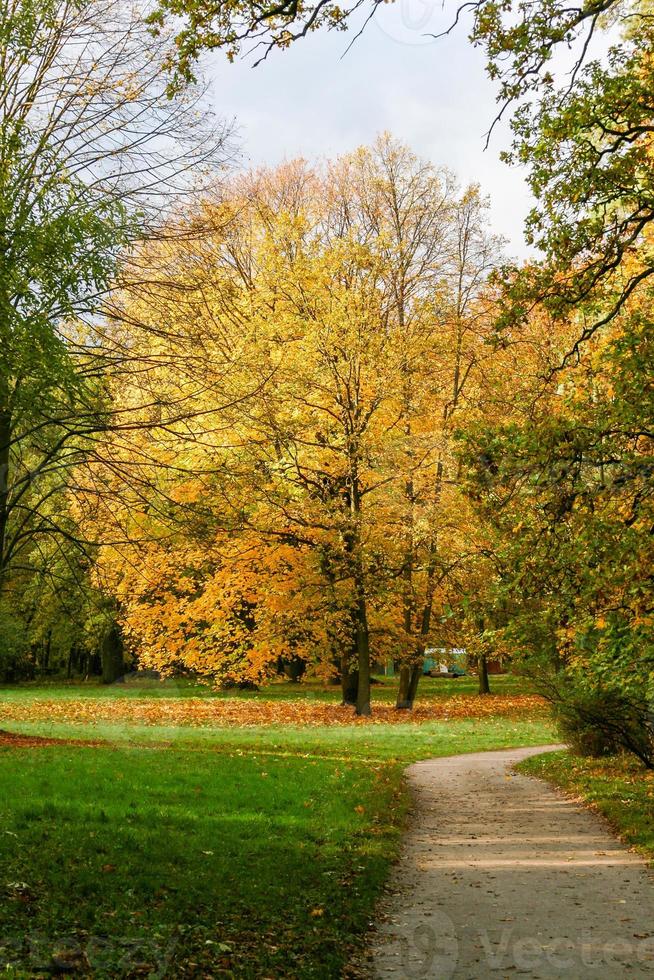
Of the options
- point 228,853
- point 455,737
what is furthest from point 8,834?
point 455,737

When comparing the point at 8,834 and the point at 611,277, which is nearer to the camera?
the point at 8,834

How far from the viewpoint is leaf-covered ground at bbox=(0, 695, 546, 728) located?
24.0 metres

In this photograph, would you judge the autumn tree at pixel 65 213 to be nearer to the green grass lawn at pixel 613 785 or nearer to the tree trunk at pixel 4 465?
the tree trunk at pixel 4 465

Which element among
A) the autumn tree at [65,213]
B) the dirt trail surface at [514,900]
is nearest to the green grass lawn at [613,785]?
the dirt trail surface at [514,900]

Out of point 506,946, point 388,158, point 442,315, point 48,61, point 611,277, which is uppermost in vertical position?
point 388,158

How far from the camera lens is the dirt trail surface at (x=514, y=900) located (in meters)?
5.68

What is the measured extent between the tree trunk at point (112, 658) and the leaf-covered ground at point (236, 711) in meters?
14.9

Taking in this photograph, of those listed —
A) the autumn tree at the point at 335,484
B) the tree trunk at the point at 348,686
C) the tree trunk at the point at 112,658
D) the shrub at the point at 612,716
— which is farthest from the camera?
the tree trunk at the point at 112,658

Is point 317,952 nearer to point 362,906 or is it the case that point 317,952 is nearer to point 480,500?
point 362,906

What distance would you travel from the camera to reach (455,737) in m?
21.4

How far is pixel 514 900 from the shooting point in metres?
7.15

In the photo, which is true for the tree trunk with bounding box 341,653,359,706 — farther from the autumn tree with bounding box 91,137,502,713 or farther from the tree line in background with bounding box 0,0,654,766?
the tree line in background with bounding box 0,0,654,766

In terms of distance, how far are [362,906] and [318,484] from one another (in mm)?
17823

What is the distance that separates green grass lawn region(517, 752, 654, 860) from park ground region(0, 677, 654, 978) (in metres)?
0.04
